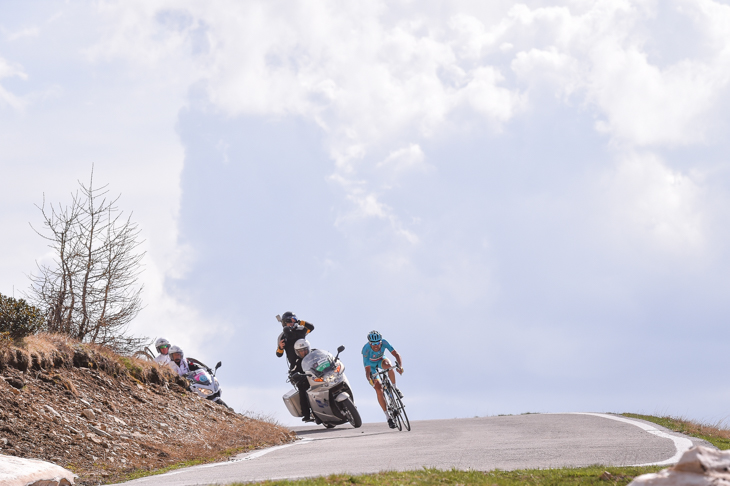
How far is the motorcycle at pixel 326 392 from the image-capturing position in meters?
15.3

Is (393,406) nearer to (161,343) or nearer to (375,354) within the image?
(375,354)

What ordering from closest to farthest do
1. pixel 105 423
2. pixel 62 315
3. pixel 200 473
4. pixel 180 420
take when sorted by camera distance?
pixel 200 473
pixel 105 423
pixel 180 420
pixel 62 315

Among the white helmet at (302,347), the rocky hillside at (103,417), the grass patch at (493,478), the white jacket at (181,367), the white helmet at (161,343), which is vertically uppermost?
the white helmet at (161,343)

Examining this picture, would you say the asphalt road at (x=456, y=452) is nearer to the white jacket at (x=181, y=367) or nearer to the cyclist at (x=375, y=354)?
the cyclist at (x=375, y=354)

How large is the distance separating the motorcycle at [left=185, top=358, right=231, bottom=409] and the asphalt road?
6.62 m

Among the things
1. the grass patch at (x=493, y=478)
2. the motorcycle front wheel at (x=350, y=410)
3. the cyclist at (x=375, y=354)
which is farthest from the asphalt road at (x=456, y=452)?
the cyclist at (x=375, y=354)

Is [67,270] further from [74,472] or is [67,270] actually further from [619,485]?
[619,485]

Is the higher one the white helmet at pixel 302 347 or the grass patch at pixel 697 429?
the white helmet at pixel 302 347

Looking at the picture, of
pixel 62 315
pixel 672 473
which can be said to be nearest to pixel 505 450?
pixel 672 473

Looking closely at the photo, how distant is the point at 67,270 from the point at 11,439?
13.0 metres

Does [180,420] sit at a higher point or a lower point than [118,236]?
lower

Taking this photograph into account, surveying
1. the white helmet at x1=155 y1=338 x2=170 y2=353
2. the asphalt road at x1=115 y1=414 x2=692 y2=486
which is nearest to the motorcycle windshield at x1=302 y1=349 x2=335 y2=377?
the asphalt road at x1=115 y1=414 x2=692 y2=486

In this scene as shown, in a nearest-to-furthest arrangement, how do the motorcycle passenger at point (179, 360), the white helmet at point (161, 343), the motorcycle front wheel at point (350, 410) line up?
1. the motorcycle front wheel at point (350, 410)
2. the motorcycle passenger at point (179, 360)
3. the white helmet at point (161, 343)

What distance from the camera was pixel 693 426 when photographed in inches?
554
